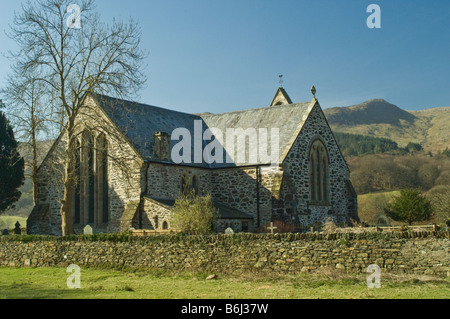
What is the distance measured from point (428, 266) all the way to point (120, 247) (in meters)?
12.4

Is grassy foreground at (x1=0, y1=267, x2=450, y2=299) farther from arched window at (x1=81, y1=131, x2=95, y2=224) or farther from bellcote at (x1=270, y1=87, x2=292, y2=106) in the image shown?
bellcote at (x1=270, y1=87, x2=292, y2=106)

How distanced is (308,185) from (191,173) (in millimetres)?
7639

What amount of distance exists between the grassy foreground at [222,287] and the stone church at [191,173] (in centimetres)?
919

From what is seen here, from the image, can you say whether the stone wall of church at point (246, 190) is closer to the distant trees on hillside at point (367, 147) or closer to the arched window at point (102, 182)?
the arched window at point (102, 182)

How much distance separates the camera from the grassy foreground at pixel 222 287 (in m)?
12.9

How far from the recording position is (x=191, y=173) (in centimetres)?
3234

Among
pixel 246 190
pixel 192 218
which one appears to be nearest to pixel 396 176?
pixel 246 190

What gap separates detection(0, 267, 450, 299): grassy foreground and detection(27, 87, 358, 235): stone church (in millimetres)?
9188

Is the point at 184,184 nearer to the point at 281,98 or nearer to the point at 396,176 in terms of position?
the point at 281,98

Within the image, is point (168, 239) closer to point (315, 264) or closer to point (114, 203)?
point (315, 264)

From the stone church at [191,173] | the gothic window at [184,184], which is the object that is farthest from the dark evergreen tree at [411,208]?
the gothic window at [184,184]

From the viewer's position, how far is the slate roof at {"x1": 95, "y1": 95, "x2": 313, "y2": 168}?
102ft

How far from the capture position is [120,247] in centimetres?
2120
